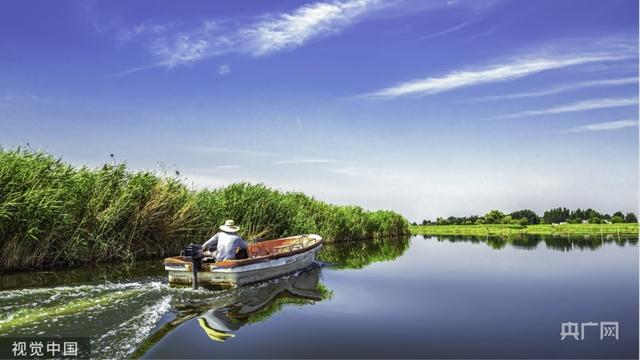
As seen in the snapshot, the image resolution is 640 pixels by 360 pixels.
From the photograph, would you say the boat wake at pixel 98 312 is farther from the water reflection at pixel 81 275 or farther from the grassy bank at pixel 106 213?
the grassy bank at pixel 106 213

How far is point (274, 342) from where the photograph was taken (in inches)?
314

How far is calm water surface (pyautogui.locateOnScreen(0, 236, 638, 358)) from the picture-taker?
307 inches

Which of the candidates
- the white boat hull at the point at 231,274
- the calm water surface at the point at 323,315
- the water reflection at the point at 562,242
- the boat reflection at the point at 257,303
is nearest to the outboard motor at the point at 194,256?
the white boat hull at the point at 231,274

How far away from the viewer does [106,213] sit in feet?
57.7

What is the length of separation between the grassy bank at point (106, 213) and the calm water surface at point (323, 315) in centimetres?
167

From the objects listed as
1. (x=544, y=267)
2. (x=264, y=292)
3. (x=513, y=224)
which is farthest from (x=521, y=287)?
(x=513, y=224)

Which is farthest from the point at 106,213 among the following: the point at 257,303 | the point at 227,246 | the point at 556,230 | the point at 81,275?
the point at 556,230

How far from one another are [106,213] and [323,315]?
11109mm

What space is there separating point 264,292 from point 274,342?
4.93 meters

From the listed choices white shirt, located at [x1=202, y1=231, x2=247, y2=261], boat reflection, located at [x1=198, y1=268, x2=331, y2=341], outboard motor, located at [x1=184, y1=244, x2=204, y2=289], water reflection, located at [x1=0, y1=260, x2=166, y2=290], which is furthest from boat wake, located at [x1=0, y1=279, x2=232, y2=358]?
water reflection, located at [x1=0, y1=260, x2=166, y2=290]

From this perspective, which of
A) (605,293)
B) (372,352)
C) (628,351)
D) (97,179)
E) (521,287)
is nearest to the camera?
(372,352)

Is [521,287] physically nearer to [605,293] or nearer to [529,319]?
[605,293]

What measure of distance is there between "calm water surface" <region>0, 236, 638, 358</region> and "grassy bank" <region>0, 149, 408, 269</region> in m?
1.67

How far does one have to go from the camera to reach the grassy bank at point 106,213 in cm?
1477
